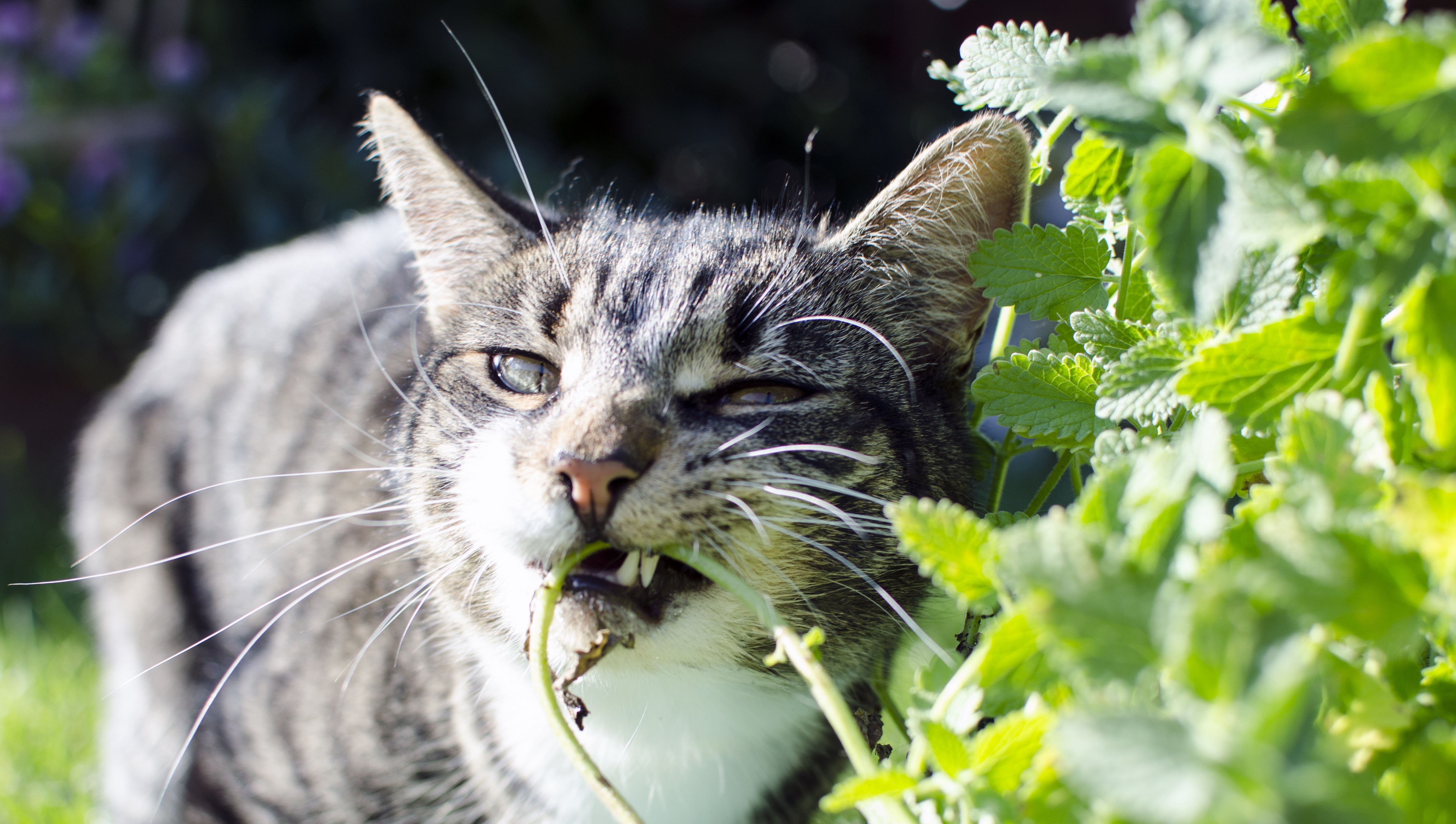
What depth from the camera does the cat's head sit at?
857 mm

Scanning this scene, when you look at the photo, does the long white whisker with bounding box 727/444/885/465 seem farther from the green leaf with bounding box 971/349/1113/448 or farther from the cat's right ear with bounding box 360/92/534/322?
the cat's right ear with bounding box 360/92/534/322

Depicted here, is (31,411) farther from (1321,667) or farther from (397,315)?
(1321,667)

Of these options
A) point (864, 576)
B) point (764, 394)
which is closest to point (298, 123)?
point (764, 394)

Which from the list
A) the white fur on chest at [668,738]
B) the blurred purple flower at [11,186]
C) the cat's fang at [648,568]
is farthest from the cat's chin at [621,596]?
the blurred purple flower at [11,186]

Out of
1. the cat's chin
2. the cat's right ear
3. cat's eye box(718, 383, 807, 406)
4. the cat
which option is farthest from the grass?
cat's eye box(718, 383, 807, 406)

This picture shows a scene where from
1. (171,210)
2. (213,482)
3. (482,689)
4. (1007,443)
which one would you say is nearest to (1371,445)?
(1007,443)

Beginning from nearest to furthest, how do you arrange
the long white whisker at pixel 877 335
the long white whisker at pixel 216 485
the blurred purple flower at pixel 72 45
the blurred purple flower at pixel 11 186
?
the long white whisker at pixel 877 335 < the long white whisker at pixel 216 485 < the blurred purple flower at pixel 11 186 < the blurred purple flower at pixel 72 45


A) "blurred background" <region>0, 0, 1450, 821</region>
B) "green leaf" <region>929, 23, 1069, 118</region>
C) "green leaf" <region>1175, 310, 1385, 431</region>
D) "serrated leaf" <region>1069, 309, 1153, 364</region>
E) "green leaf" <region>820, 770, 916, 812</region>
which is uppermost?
"blurred background" <region>0, 0, 1450, 821</region>

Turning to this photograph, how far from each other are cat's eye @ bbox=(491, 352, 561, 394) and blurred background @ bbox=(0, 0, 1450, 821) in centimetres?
196

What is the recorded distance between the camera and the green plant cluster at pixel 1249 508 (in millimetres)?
366

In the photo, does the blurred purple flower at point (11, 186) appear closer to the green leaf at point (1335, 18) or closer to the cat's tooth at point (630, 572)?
the cat's tooth at point (630, 572)

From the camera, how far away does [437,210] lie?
4.15ft

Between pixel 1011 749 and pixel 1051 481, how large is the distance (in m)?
0.37

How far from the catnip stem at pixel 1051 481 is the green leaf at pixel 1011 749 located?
0.33m
